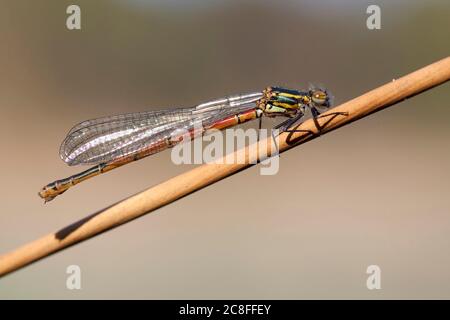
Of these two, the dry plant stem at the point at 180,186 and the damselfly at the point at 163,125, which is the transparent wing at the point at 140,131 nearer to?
the damselfly at the point at 163,125

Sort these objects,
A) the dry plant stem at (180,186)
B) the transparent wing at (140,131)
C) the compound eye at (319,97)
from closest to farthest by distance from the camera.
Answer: the dry plant stem at (180,186) < the compound eye at (319,97) < the transparent wing at (140,131)

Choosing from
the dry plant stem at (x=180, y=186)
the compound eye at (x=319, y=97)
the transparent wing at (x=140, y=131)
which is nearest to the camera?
the dry plant stem at (x=180, y=186)

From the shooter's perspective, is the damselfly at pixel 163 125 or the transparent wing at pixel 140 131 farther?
the transparent wing at pixel 140 131

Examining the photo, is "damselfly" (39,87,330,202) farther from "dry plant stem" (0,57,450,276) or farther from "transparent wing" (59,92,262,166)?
"dry plant stem" (0,57,450,276)

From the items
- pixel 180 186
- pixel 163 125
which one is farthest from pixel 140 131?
pixel 180 186

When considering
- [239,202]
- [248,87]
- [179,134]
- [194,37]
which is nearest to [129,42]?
[194,37]

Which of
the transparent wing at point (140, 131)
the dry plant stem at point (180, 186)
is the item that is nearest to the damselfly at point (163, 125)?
the transparent wing at point (140, 131)

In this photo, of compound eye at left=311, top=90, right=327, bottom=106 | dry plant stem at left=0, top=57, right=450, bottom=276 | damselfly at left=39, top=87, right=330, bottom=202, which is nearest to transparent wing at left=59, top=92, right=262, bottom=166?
damselfly at left=39, top=87, right=330, bottom=202
